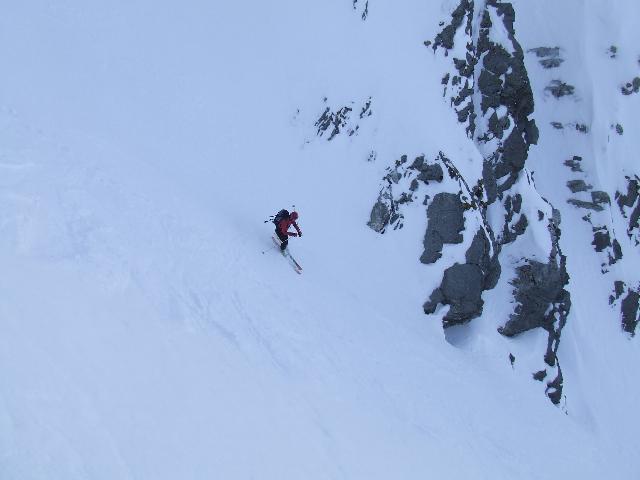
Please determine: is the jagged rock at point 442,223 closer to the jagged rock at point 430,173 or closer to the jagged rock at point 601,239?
A: the jagged rock at point 430,173

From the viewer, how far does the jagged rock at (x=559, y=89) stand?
40.7 meters

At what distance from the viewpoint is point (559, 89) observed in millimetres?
40688

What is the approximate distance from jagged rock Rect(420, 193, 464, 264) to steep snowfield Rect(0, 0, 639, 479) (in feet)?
2.18

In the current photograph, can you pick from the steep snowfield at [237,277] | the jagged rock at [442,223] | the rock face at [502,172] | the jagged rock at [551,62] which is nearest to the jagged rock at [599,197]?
the steep snowfield at [237,277]

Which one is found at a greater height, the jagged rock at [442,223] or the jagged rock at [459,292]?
the jagged rock at [442,223]

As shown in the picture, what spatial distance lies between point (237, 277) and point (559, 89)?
115ft

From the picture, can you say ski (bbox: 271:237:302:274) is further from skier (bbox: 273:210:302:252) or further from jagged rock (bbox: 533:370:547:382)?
jagged rock (bbox: 533:370:547:382)

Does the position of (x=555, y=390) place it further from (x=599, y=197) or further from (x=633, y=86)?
(x=633, y=86)

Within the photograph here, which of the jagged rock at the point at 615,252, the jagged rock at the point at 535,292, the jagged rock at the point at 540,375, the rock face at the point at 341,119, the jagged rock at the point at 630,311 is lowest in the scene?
the jagged rock at the point at 540,375

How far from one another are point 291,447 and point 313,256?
34.5 ft

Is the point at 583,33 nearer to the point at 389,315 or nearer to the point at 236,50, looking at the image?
the point at 236,50

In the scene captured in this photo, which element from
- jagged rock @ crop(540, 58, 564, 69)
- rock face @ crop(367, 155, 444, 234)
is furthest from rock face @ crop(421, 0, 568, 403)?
jagged rock @ crop(540, 58, 564, 69)

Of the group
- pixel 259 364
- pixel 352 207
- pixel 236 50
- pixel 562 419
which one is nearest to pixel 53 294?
pixel 259 364

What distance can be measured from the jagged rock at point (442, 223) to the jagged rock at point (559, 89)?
22887 mm
